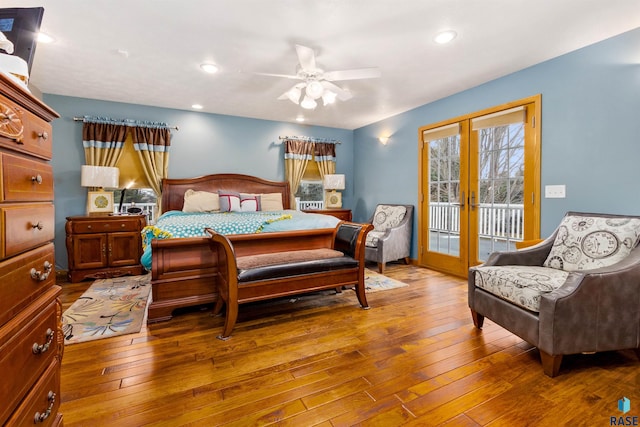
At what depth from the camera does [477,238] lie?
3832mm

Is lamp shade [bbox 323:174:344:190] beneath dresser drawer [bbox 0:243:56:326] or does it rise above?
above

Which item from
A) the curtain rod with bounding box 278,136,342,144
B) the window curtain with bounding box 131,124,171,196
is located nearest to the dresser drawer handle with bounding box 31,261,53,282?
the window curtain with bounding box 131,124,171,196

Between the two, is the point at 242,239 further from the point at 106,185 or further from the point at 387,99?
the point at 387,99

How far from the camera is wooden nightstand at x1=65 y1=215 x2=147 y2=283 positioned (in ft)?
12.2

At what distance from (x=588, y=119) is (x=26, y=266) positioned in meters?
4.08

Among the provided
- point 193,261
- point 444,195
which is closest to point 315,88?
point 193,261

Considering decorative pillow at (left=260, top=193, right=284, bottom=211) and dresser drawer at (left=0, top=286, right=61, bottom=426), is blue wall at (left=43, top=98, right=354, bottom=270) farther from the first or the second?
dresser drawer at (left=0, top=286, right=61, bottom=426)

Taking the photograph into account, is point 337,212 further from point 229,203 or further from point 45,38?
point 45,38

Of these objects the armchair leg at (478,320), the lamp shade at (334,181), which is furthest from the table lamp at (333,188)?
the armchair leg at (478,320)

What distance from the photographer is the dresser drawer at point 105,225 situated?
12.2 feet

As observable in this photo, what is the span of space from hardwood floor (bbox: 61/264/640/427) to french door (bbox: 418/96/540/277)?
158cm

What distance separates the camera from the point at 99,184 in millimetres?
3934

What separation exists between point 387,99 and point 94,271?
4.66 meters

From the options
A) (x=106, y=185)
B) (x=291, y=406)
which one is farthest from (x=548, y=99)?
(x=106, y=185)
